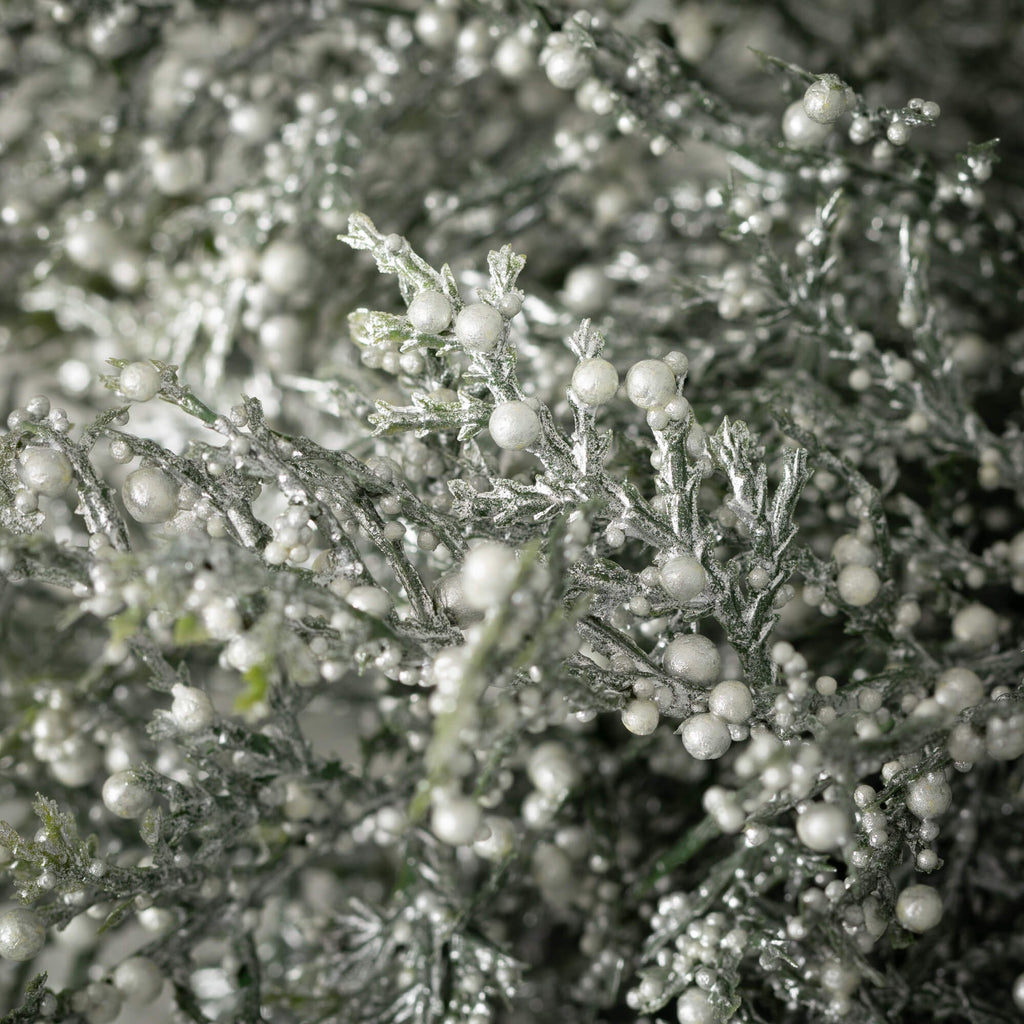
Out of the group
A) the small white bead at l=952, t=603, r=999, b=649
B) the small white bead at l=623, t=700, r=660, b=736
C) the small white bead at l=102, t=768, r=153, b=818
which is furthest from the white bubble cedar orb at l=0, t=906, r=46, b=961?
the small white bead at l=952, t=603, r=999, b=649

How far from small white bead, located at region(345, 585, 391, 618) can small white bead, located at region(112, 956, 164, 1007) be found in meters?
0.31

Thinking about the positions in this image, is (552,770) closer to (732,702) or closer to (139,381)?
(732,702)

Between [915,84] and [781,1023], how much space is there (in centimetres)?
84

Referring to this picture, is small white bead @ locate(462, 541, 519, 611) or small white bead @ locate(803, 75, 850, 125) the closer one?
small white bead @ locate(462, 541, 519, 611)

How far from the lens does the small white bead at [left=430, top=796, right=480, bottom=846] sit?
412mm

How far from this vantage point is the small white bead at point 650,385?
0.52 metres

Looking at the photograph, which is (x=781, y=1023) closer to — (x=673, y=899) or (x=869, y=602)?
(x=673, y=899)

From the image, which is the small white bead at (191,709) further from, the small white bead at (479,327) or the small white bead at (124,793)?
the small white bead at (479,327)

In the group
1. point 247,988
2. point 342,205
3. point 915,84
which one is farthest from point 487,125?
point 247,988

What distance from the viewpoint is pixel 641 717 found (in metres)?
0.50

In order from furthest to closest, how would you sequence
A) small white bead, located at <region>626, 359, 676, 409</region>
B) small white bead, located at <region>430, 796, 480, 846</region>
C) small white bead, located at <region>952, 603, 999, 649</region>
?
1. small white bead, located at <region>952, 603, 999, 649</region>
2. small white bead, located at <region>626, 359, 676, 409</region>
3. small white bead, located at <region>430, 796, 480, 846</region>

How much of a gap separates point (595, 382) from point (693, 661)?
0.16 meters

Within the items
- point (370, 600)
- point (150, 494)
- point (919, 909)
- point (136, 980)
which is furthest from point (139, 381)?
point (919, 909)

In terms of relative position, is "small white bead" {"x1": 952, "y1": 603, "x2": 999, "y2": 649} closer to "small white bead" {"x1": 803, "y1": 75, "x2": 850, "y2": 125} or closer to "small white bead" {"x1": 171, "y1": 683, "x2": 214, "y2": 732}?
"small white bead" {"x1": 803, "y1": 75, "x2": 850, "y2": 125}
